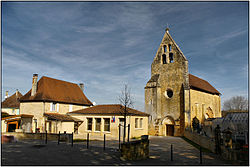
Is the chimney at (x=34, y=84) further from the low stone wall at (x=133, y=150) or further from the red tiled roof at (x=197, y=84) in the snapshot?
the red tiled roof at (x=197, y=84)

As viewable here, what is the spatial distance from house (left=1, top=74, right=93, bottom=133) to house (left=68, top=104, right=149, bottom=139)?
1.21 metres

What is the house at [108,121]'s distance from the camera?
23219 mm

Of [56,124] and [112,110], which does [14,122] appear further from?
[112,110]

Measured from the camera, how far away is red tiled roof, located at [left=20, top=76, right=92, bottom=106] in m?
27.4

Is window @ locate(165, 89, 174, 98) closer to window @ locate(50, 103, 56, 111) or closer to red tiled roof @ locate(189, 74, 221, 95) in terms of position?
red tiled roof @ locate(189, 74, 221, 95)

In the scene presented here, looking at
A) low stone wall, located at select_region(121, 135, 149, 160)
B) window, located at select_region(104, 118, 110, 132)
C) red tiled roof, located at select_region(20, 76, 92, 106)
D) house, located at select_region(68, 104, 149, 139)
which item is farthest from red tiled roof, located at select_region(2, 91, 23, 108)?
low stone wall, located at select_region(121, 135, 149, 160)

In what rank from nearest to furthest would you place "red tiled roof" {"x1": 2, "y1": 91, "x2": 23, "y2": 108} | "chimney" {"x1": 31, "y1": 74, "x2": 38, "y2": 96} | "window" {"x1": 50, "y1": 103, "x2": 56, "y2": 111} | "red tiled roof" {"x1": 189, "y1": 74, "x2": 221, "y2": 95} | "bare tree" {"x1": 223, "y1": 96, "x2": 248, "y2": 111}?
1. "window" {"x1": 50, "y1": 103, "x2": 56, "y2": 111}
2. "chimney" {"x1": 31, "y1": 74, "x2": 38, "y2": 96}
3. "red tiled roof" {"x1": 189, "y1": 74, "x2": 221, "y2": 95}
4. "red tiled roof" {"x1": 2, "y1": 91, "x2": 23, "y2": 108}
5. "bare tree" {"x1": 223, "y1": 96, "x2": 248, "y2": 111}

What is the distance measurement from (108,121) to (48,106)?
8.96 meters

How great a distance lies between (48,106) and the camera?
26766 millimetres

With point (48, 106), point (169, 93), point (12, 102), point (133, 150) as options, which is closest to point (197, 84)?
point (169, 93)

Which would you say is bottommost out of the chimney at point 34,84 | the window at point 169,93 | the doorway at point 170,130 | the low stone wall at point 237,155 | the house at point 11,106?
the doorway at point 170,130

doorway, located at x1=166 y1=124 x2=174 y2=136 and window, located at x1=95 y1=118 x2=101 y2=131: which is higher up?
window, located at x1=95 y1=118 x2=101 y2=131

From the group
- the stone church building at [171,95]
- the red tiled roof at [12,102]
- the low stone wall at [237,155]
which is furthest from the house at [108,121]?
the red tiled roof at [12,102]

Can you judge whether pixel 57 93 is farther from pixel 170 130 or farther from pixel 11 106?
pixel 170 130
